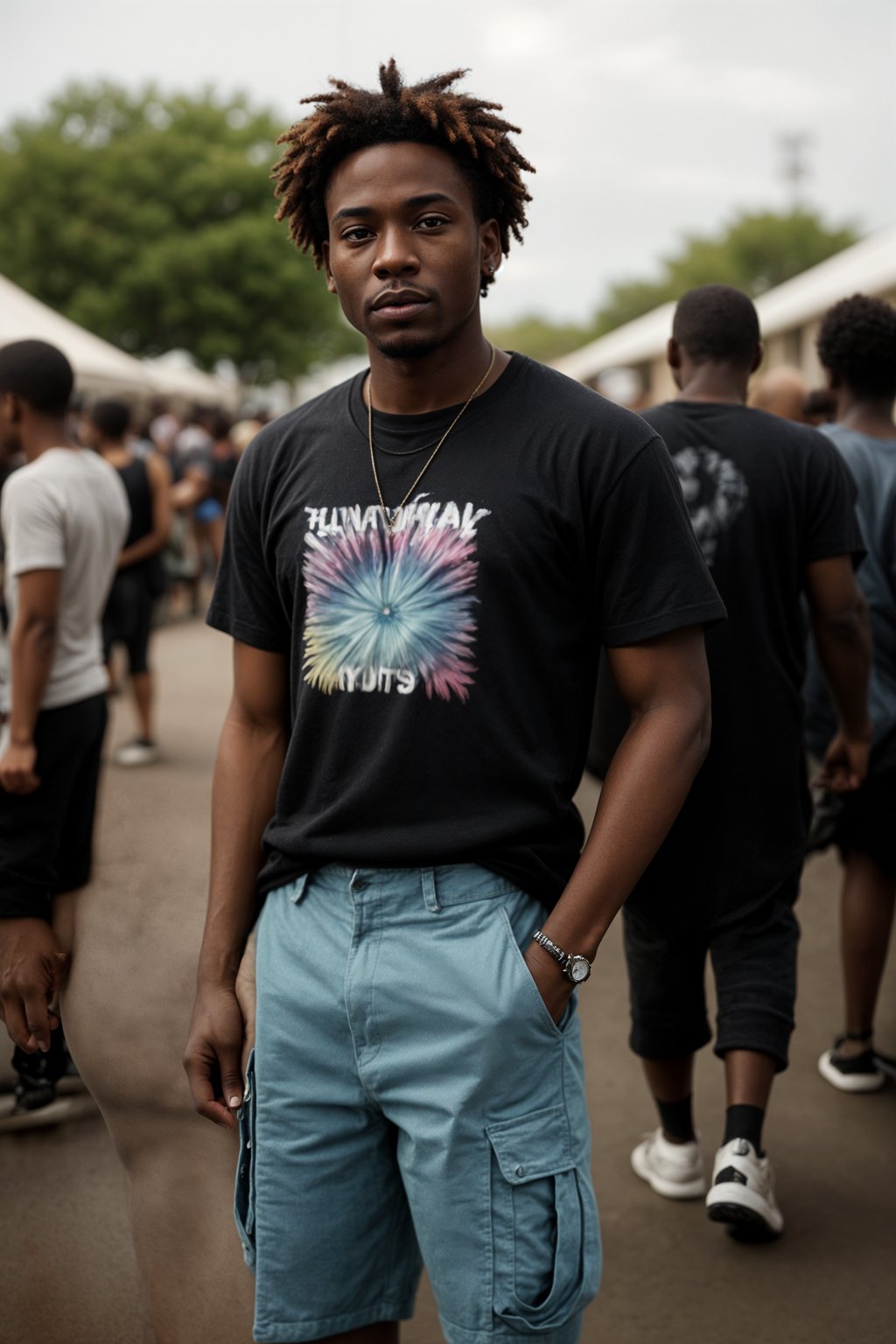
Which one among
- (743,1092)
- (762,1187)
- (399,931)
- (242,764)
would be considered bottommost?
(762,1187)

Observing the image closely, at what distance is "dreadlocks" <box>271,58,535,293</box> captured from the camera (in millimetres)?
1972

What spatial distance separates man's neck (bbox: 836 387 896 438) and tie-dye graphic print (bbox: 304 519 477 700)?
2.40m

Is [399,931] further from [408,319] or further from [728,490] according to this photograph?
[728,490]

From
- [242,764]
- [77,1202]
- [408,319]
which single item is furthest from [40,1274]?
[408,319]

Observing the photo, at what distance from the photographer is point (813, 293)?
17844mm

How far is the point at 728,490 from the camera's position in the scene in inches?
125

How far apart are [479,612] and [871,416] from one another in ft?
8.07

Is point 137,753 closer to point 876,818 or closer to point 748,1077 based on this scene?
point 876,818

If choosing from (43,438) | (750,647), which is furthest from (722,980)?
(43,438)

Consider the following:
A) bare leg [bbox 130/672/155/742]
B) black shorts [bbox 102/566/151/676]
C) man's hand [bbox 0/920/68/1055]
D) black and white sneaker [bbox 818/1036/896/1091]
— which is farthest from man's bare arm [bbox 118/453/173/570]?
man's hand [bbox 0/920/68/1055]

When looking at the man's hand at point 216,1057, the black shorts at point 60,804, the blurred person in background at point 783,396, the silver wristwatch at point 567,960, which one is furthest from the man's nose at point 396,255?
the blurred person in background at point 783,396

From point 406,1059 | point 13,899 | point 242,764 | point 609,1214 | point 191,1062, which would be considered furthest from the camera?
point 609,1214

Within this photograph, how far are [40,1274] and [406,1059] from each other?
1.66 meters

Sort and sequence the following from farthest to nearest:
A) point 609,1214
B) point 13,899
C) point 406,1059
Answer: point 609,1214 → point 13,899 → point 406,1059
